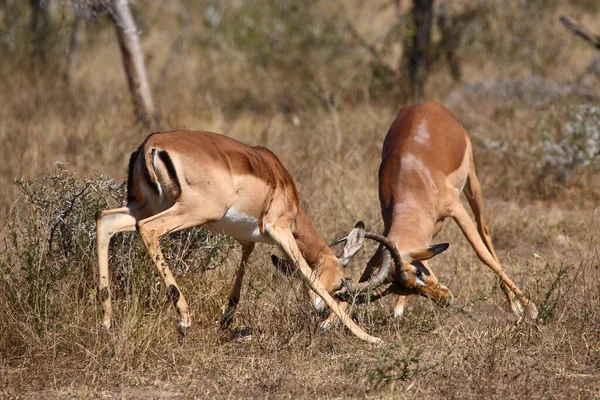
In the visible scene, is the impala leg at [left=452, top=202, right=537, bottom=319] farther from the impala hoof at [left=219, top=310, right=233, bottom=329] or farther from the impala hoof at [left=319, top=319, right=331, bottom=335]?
the impala hoof at [left=219, top=310, right=233, bottom=329]

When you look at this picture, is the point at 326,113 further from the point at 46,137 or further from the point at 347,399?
the point at 347,399

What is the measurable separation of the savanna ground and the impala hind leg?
0.11 m

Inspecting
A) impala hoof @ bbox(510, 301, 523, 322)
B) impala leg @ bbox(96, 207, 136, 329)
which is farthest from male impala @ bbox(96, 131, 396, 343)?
impala hoof @ bbox(510, 301, 523, 322)

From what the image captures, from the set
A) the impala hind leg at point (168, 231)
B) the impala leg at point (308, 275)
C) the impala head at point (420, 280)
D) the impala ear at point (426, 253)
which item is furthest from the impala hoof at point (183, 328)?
the impala ear at point (426, 253)

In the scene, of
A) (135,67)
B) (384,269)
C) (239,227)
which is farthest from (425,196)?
(135,67)

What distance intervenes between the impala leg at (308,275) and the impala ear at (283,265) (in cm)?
11

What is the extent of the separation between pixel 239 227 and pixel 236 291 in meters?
0.50

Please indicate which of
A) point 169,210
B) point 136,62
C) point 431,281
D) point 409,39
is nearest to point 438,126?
point 431,281

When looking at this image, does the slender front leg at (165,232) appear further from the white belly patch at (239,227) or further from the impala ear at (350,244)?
the impala ear at (350,244)

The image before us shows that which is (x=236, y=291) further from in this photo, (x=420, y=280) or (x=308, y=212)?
(x=308, y=212)

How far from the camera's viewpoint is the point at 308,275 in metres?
5.29

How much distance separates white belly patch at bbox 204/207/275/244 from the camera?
5094mm

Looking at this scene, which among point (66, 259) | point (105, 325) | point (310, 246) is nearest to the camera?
point (105, 325)

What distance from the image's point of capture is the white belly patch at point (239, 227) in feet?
16.7
